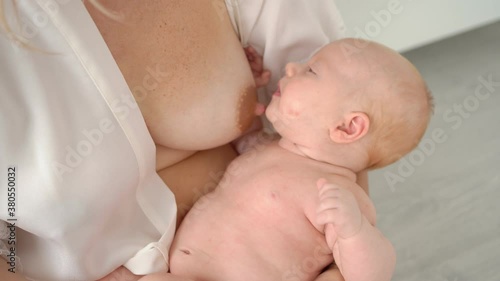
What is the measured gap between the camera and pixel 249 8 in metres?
0.86

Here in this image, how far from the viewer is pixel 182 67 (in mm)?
784

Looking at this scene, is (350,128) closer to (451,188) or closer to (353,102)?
(353,102)

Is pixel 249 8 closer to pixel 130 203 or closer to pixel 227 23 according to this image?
pixel 227 23

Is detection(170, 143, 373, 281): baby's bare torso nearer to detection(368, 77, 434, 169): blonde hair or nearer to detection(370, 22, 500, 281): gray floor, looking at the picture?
detection(368, 77, 434, 169): blonde hair

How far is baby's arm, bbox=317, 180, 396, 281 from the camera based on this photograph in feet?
2.42

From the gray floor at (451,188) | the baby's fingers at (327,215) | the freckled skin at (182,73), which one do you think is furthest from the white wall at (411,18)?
the baby's fingers at (327,215)

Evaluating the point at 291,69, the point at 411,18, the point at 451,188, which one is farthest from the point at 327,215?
the point at 411,18

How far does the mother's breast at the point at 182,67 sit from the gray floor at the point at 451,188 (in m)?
0.67

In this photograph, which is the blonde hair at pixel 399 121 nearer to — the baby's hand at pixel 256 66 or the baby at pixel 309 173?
the baby at pixel 309 173

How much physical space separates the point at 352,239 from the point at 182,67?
0.89 ft

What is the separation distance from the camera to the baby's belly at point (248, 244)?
803 mm

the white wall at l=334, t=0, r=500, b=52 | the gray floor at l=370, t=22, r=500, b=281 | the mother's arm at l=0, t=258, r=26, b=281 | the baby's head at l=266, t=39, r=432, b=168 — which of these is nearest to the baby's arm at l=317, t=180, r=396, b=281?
the baby's head at l=266, t=39, r=432, b=168

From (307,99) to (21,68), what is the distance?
346 millimetres

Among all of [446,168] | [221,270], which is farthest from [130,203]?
[446,168]
